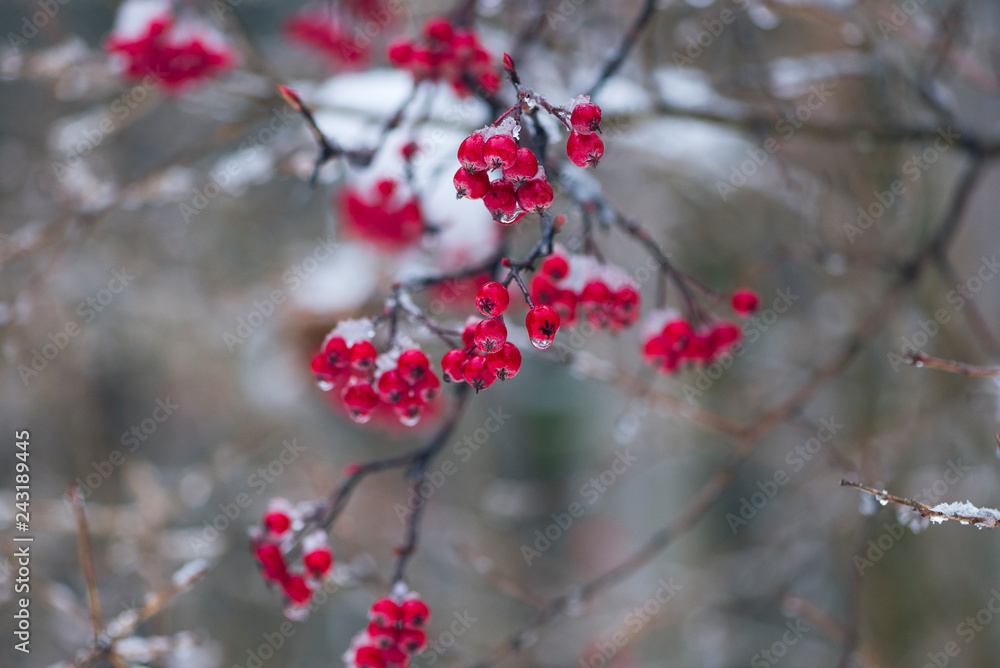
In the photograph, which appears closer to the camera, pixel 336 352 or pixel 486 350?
pixel 486 350

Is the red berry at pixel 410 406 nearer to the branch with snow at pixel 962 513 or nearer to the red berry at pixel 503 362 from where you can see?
the red berry at pixel 503 362

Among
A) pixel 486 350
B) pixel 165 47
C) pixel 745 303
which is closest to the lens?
pixel 486 350

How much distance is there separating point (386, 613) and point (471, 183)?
88 cm

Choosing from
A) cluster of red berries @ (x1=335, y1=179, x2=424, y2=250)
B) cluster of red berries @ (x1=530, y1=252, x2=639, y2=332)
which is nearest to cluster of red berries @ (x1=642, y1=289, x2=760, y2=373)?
cluster of red berries @ (x1=530, y1=252, x2=639, y2=332)

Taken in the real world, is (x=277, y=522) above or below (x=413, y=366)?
below

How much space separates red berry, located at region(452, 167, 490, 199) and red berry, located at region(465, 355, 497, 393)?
29 cm

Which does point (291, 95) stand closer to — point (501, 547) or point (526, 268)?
point (526, 268)

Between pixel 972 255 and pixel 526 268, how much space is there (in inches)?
145

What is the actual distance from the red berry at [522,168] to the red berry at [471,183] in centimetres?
5

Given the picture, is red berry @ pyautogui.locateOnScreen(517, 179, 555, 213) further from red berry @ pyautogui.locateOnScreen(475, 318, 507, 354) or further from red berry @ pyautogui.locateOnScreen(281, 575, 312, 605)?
red berry @ pyautogui.locateOnScreen(281, 575, 312, 605)

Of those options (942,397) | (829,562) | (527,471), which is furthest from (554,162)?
(527,471)

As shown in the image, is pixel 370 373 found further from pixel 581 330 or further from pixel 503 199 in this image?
pixel 581 330

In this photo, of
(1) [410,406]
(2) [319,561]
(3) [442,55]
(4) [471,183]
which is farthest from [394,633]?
(3) [442,55]

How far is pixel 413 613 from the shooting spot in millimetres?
1384
